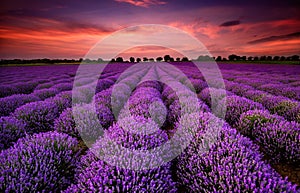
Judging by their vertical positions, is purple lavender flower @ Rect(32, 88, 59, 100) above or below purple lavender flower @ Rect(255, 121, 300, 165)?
above

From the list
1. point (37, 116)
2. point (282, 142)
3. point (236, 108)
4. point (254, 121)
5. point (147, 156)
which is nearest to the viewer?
point (147, 156)

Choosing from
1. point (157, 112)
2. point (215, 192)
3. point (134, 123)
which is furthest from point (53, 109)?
Answer: point (215, 192)

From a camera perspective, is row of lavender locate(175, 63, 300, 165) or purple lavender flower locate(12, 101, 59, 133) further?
purple lavender flower locate(12, 101, 59, 133)

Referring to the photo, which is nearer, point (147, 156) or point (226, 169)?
point (226, 169)

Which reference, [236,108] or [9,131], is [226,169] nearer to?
[236,108]

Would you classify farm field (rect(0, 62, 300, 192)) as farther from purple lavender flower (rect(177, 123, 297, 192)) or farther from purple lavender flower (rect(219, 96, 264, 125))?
purple lavender flower (rect(219, 96, 264, 125))

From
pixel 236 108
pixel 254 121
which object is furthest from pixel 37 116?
pixel 236 108

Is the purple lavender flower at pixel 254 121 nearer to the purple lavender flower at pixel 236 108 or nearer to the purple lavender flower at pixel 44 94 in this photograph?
the purple lavender flower at pixel 236 108

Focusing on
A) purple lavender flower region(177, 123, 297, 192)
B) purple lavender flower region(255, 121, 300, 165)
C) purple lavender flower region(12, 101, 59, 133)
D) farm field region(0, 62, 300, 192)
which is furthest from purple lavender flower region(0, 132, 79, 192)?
purple lavender flower region(255, 121, 300, 165)

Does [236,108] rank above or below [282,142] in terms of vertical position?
above

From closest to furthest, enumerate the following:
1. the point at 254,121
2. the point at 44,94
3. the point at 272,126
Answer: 1. the point at 272,126
2. the point at 254,121
3. the point at 44,94

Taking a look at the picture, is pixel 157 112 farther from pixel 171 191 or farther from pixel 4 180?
pixel 4 180

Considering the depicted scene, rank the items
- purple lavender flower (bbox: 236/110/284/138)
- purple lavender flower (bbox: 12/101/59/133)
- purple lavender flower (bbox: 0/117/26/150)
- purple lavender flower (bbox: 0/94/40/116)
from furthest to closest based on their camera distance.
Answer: purple lavender flower (bbox: 0/94/40/116) < purple lavender flower (bbox: 12/101/59/133) < purple lavender flower (bbox: 236/110/284/138) < purple lavender flower (bbox: 0/117/26/150)

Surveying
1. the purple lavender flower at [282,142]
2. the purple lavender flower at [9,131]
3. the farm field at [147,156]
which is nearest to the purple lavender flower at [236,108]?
the farm field at [147,156]
